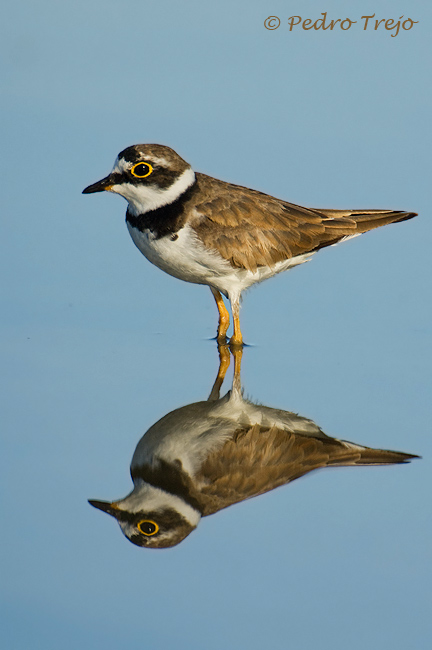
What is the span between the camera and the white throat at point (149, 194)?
8.44 meters

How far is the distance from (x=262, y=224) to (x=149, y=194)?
1164mm

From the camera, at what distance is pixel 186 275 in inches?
346

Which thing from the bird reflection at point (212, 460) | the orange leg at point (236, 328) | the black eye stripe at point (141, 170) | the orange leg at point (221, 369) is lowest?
the bird reflection at point (212, 460)

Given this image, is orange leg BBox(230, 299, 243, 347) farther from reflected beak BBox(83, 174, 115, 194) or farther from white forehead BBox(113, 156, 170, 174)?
reflected beak BBox(83, 174, 115, 194)

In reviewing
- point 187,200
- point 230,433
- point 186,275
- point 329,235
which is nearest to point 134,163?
point 187,200

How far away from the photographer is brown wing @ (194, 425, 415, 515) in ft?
19.8

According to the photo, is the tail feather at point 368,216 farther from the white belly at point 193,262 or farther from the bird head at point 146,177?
the bird head at point 146,177

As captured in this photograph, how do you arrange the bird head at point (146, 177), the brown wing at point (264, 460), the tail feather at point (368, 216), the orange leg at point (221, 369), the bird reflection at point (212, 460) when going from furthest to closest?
the tail feather at point (368, 216) → the bird head at point (146, 177) → the orange leg at point (221, 369) → the brown wing at point (264, 460) → the bird reflection at point (212, 460)

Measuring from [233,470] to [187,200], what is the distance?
10.1ft

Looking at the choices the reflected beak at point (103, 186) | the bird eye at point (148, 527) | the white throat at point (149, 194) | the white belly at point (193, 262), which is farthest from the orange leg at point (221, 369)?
the bird eye at point (148, 527)

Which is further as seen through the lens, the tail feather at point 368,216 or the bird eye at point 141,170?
the tail feather at point 368,216

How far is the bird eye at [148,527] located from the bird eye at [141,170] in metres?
3.71

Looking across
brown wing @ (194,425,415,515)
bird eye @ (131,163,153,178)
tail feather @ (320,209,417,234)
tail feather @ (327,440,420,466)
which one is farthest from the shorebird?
tail feather @ (327,440,420,466)

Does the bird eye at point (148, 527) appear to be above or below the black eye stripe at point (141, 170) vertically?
below
